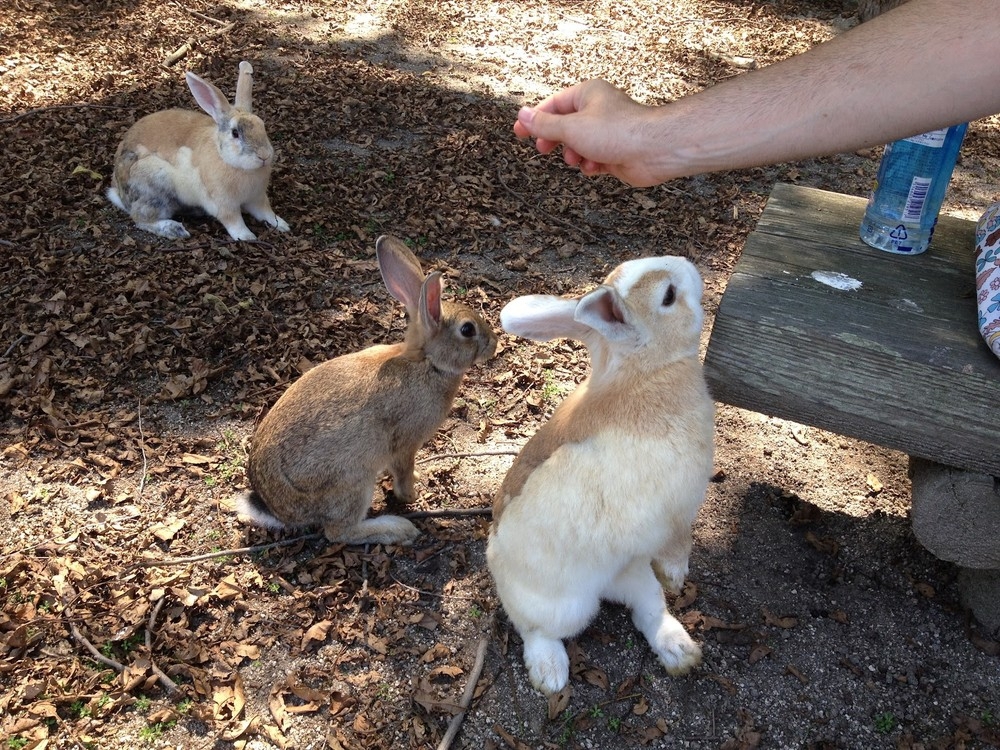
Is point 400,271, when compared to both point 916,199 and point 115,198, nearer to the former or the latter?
point 916,199

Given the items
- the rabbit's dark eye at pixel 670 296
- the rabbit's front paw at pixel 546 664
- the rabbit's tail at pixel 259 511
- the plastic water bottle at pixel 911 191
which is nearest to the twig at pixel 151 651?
the rabbit's tail at pixel 259 511

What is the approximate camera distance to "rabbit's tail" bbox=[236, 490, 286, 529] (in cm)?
351

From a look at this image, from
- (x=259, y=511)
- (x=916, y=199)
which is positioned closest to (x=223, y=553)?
(x=259, y=511)

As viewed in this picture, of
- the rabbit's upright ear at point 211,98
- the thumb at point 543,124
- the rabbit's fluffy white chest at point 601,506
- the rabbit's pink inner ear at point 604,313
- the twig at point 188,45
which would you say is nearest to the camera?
the rabbit's pink inner ear at point 604,313

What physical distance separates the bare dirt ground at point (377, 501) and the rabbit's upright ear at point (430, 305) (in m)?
0.87

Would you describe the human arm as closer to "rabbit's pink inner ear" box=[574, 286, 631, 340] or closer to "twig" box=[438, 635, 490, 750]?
"rabbit's pink inner ear" box=[574, 286, 631, 340]

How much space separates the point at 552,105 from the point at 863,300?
1401mm

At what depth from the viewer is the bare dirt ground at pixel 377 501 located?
2.94 m

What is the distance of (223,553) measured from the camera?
3500 millimetres

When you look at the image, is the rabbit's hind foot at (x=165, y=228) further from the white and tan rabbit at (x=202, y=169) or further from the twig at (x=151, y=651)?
the twig at (x=151, y=651)

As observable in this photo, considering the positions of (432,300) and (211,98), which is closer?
(432,300)

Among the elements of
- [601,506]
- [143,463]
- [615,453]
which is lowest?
[143,463]

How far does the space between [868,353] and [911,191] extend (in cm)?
75

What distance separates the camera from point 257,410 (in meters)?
4.20
